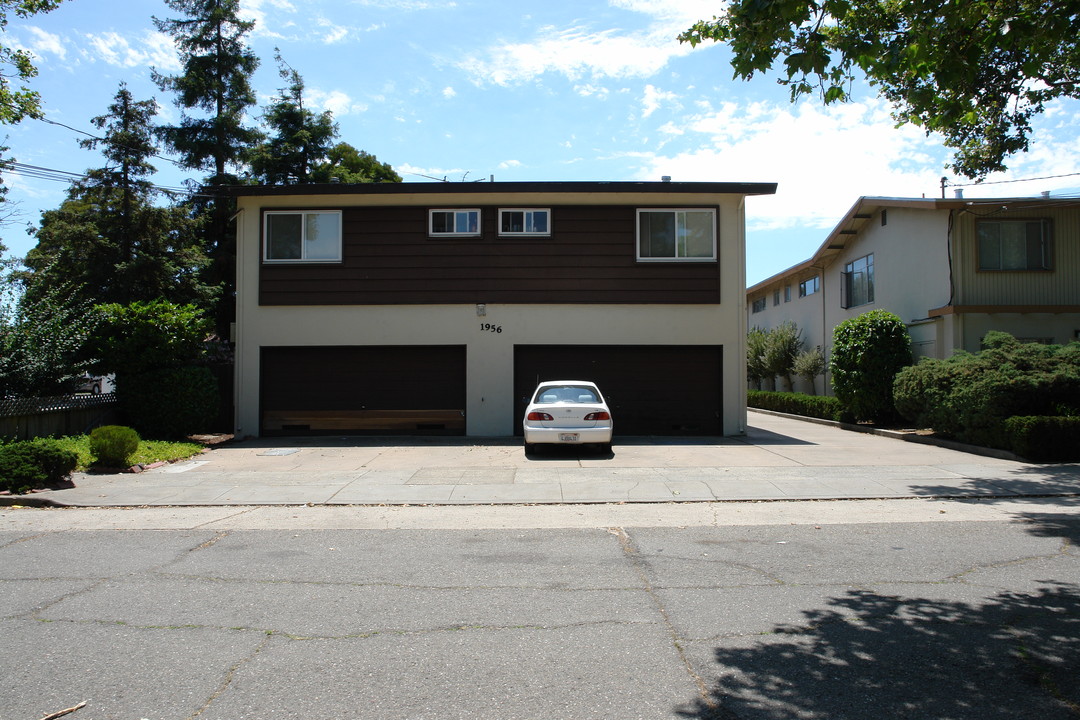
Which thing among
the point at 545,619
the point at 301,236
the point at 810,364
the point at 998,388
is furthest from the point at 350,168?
the point at 545,619

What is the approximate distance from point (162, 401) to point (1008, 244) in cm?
1983

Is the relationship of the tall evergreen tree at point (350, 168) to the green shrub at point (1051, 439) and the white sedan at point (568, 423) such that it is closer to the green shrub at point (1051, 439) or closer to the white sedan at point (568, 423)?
the white sedan at point (568, 423)

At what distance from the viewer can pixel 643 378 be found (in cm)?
1736

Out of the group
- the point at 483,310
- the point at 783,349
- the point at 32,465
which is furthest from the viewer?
the point at 783,349

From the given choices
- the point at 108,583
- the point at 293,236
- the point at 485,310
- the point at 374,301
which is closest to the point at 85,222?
the point at 293,236

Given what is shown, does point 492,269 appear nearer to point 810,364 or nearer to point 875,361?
point 875,361

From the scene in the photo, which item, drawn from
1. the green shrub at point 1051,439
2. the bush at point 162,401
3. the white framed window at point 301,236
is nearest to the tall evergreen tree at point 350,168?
the white framed window at point 301,236

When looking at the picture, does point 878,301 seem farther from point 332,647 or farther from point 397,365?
point 332,647

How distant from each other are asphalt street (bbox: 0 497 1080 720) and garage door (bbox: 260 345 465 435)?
8.82 metres

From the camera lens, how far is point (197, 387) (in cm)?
1566

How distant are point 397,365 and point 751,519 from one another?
34.6ft

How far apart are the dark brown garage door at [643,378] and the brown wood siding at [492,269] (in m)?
1.19

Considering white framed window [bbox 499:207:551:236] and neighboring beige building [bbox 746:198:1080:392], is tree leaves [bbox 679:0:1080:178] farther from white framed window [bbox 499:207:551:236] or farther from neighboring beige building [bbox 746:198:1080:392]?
neighboring beige building [bbox 746:198:1080:392]

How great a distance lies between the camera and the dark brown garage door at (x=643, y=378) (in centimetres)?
1725
